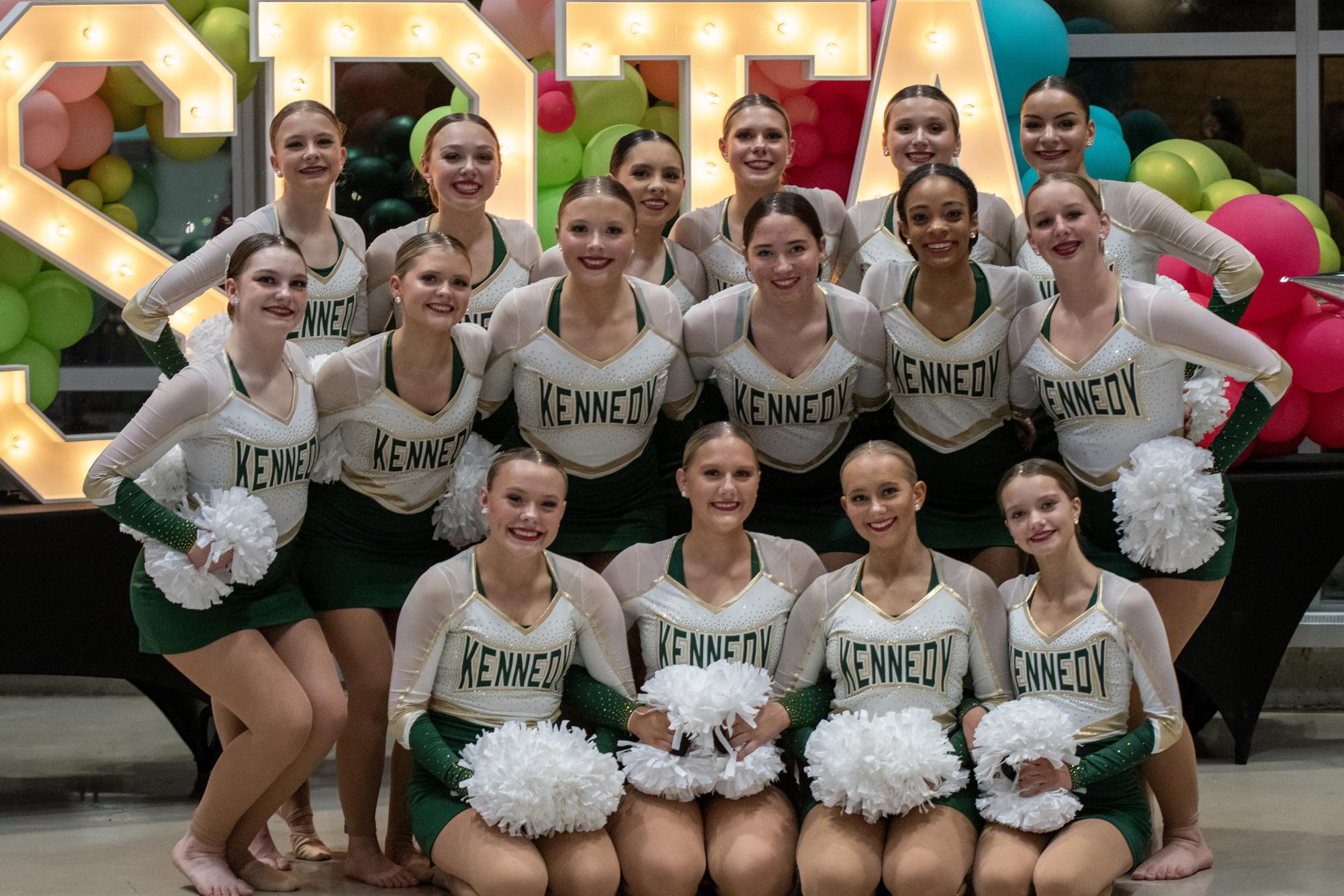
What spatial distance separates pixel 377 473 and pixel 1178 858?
1958mm

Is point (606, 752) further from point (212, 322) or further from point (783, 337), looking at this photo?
point (212, 322)

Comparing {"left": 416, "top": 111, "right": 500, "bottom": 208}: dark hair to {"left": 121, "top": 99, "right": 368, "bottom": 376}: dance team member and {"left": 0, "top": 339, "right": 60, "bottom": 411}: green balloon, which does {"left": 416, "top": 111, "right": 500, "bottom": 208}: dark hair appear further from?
{"left": 0, "top": 339, "right": 60, "bottom": 411}: green balloon

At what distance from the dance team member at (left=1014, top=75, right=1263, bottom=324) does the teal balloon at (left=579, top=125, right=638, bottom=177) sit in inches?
58.2

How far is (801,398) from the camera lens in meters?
3.41

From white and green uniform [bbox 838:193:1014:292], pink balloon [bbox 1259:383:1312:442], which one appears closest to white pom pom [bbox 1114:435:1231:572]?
white and green uniform [bbox 838:193:1014:292]

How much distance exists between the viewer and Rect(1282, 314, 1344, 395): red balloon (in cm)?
440

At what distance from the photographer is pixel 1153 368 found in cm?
329

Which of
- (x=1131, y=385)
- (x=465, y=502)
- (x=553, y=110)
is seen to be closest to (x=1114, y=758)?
(x=1131, y=385)

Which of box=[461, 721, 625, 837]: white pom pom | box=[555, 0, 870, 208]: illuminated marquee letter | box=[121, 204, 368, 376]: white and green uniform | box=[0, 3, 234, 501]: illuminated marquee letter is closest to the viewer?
box=[461, 721, 625, 837]: white pom pom

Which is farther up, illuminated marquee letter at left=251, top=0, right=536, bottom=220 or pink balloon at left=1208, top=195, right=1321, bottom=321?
illuminated marquee letter at left=251, top=0, right=536, bottom=220

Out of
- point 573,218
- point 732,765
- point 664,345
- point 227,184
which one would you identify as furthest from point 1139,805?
point 227,184

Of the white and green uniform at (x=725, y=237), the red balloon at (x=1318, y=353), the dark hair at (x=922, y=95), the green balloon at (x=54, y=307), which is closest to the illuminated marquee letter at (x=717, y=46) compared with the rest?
the white and green uniform at (x=725, y=237)

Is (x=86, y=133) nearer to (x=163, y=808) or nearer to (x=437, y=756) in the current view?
(x=163, y=808)

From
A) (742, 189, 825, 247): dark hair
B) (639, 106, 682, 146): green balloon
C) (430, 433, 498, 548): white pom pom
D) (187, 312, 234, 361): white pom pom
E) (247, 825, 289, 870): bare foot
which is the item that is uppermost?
(639, 106, 682, 146): green balloon
